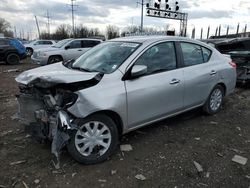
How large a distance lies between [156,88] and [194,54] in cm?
140

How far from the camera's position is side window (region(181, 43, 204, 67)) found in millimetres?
5027

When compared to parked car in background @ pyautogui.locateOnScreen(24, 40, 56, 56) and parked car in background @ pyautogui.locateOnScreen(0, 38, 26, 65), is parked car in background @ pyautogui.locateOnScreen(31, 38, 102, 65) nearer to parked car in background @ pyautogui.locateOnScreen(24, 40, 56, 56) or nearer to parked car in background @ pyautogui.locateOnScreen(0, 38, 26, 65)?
parked car in background @ pyautogui.locateOnScreen(0, 38, 26, 65)

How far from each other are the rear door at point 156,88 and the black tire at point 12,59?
14758 millimetres

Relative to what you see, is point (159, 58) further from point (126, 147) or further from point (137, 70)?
point (126, 147)

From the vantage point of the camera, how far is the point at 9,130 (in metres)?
5.02

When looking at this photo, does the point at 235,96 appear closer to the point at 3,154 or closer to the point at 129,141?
the point at 129,141

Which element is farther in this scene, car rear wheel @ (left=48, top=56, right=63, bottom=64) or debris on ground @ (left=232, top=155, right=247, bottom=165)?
car rear wheel @ (left=48, top=56, right=63, bottom=64)

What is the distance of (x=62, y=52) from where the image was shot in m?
14.7

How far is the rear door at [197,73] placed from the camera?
4.98m

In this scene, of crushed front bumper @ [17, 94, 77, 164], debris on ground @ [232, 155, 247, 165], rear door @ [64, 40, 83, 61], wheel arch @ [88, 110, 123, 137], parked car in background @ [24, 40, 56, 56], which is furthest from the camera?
parked car in background @ [24, 40, 56, 56]

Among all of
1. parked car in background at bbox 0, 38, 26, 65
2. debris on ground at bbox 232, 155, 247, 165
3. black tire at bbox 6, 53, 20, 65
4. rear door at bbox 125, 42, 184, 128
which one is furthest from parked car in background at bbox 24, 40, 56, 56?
debris on ground at bbox 232, 155, 247, 165

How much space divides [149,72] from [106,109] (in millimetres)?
1058

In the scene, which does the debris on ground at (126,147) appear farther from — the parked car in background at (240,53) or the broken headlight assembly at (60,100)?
the parked car in background at (240,53)

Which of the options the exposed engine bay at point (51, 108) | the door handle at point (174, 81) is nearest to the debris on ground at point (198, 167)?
the door handle at point (174, 81)
